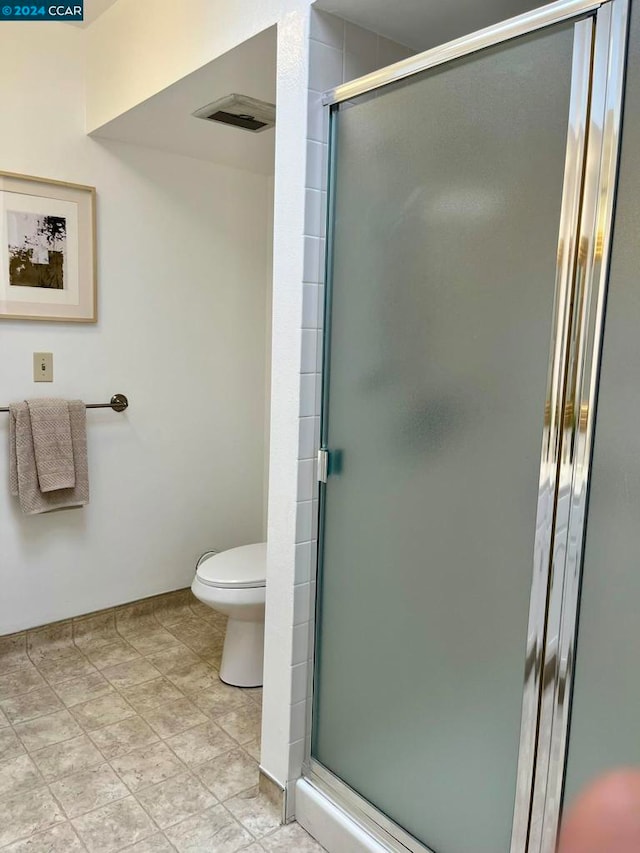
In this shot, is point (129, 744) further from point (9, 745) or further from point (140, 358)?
point (140, 358)

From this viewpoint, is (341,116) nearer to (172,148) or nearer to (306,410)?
(306,410)

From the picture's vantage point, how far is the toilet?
2.42m

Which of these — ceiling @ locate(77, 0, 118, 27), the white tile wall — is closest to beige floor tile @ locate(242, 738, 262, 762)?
the white tile wall

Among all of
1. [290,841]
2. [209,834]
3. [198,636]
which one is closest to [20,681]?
[198,636]

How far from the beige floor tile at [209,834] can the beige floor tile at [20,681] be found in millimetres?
959

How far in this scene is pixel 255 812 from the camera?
6.23 ft

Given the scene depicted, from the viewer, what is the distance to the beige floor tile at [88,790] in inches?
74.8

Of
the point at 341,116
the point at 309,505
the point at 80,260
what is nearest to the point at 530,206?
the point at 341,116

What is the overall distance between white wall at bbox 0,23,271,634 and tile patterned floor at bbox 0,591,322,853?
0.61 ft

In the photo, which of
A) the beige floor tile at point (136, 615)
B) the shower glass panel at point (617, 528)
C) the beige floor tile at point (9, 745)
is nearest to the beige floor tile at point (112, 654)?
the beige floor tile at point (136, 615)

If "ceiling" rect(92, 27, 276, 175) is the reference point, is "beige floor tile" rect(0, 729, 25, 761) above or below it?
below

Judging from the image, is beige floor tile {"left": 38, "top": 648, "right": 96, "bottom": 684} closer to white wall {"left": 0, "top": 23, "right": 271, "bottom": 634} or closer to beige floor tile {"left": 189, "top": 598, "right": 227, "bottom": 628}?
white wall {"left": 0, "top": 23, "right": 271, "bottom": 634}

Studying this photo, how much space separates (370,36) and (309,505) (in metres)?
1.22

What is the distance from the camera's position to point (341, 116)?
5.42 ft
